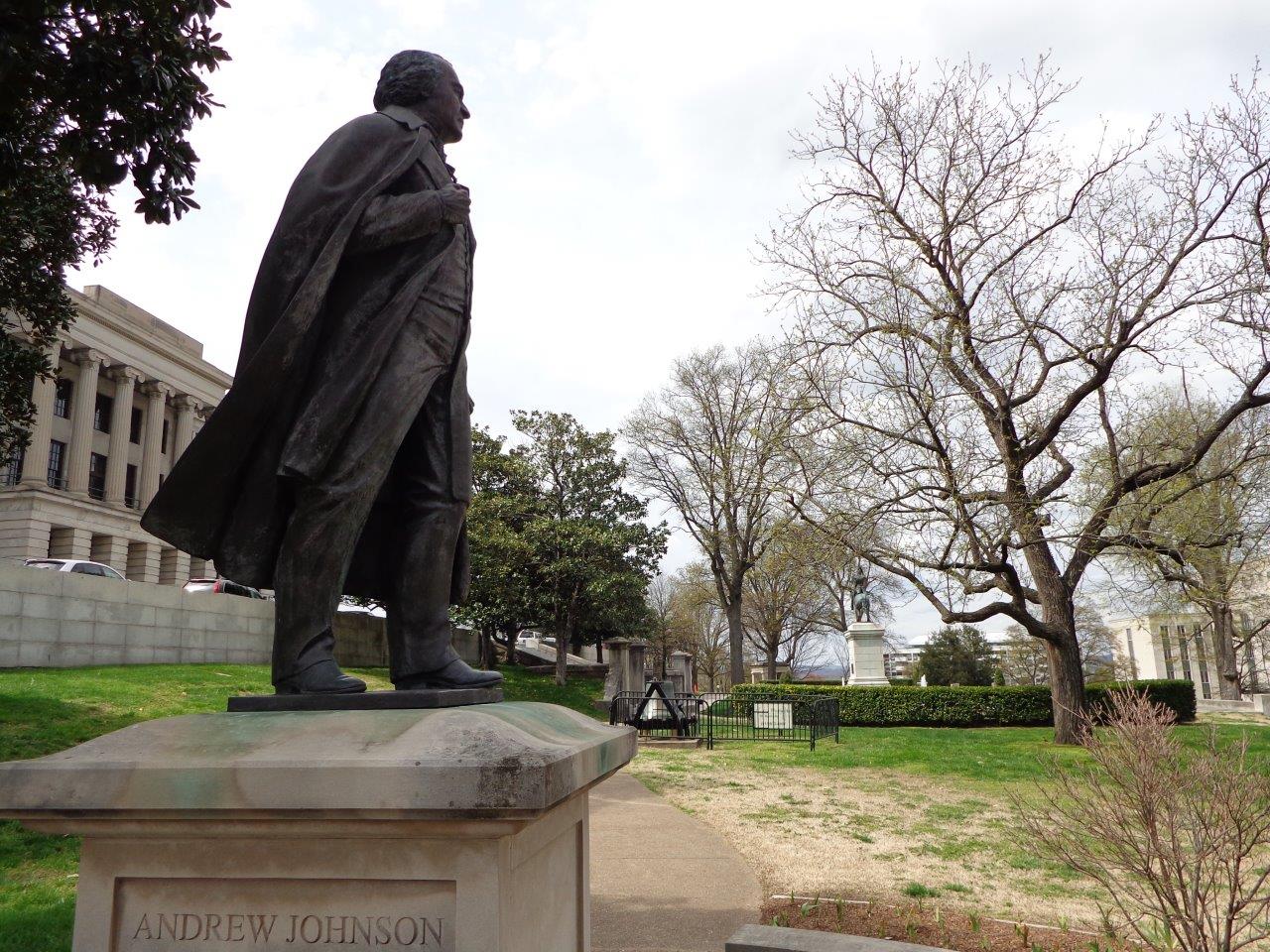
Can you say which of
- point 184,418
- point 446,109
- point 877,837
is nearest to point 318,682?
point 446,109

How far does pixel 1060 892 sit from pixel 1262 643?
46.8 meters

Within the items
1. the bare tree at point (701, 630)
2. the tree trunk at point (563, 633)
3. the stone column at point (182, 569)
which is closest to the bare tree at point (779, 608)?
the bare tree at point (701, 630)

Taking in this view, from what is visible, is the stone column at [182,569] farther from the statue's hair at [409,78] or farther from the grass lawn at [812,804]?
the statue's hair at [409,78]

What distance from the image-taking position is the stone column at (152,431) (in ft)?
162

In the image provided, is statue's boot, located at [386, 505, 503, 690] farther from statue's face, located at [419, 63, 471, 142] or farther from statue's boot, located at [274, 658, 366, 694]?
statue's face, located at [419, 63, 471, 142]

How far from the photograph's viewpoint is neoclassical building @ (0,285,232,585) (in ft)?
140

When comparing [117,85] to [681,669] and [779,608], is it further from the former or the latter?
[779,608]

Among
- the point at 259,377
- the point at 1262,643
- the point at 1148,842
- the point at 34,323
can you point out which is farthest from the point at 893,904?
the point at 1262,643

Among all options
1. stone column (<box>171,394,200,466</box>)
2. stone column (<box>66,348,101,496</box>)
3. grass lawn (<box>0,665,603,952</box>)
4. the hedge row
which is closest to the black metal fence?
the hedge row

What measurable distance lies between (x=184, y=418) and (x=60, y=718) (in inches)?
1786

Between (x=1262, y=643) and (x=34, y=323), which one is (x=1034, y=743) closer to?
(x=34, y=323)

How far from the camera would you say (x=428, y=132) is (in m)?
3.26

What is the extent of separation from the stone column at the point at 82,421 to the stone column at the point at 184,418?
6.50 m

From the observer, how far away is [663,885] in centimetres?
754
